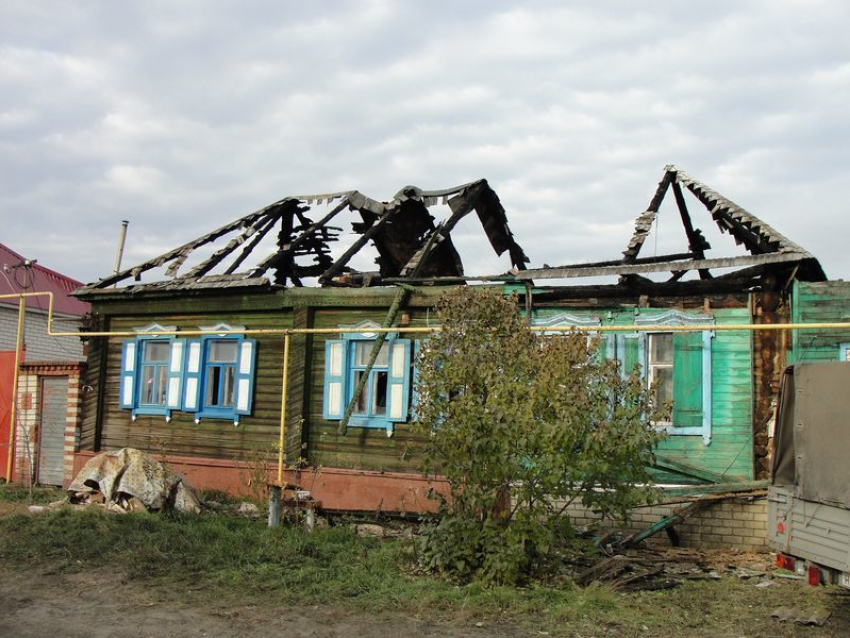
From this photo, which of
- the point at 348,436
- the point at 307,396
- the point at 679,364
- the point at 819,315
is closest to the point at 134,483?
the point at 307,396

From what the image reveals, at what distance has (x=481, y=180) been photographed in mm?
13484

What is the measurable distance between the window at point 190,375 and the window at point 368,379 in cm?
155

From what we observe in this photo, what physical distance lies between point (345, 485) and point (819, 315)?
6827 millimetres

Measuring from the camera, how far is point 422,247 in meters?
12.6

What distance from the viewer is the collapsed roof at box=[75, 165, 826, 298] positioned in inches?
399

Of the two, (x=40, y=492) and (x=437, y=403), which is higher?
(x=437, y=403)

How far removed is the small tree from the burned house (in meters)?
0.90

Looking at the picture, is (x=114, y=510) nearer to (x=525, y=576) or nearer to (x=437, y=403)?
(x=437, y=403)

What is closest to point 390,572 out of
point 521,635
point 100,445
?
point 521,635

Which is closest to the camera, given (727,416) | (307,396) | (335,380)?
(727,416)

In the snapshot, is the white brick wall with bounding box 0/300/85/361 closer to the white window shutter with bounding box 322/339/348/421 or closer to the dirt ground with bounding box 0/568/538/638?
the white window shutter with bounding box 322/339/348/421

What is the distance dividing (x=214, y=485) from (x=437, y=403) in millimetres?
6458

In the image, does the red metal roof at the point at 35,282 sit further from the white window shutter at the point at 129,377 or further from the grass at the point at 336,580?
the grass at the point at 336,580

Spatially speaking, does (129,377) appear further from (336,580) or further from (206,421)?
(336,580)
